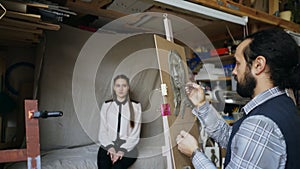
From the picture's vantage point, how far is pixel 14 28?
1.48 meters

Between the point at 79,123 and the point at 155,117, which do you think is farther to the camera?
the point at 155,117

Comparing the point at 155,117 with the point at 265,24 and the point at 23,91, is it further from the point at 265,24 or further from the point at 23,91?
the point at 265,24

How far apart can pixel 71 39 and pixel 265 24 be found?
1.81 meters

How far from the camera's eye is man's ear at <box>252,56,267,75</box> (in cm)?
93

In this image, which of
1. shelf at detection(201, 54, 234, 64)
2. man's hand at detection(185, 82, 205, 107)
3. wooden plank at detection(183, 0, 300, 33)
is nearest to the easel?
man's hand at detection(185, 82, 205, 107)

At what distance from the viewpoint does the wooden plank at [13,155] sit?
852mm

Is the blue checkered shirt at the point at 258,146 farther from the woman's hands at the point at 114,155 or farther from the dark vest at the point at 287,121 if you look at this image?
the woman's hands at the point at 114,155

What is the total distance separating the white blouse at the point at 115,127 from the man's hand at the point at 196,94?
2.34ft

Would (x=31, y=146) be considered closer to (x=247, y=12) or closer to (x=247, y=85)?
(x=247, y=85)

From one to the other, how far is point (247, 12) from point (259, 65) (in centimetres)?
130

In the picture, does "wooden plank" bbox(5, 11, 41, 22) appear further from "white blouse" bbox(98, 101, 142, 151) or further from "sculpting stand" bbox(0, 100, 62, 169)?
"white blouse" bbox(98, 101, 142, 151)

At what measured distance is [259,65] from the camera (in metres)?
0.94

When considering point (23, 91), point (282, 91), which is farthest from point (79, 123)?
point (282, 91)

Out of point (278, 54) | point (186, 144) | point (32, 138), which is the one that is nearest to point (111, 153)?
point (186, 144)
